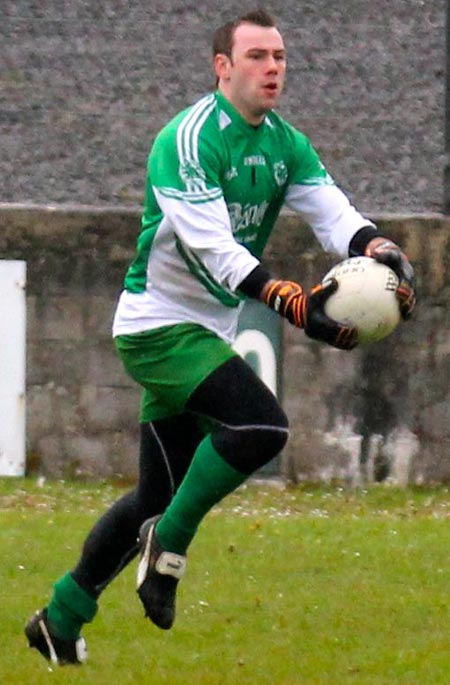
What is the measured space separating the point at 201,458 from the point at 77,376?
6.20m

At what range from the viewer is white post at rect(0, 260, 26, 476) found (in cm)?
1266

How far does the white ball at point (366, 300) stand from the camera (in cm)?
642

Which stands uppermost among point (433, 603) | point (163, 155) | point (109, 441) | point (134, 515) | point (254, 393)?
point (163, 155)

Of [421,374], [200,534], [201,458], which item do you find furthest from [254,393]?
[421,374]

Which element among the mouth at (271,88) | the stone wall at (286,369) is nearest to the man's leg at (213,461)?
the mouth at (271,88)

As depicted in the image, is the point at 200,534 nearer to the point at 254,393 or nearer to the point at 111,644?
the point at 111,644

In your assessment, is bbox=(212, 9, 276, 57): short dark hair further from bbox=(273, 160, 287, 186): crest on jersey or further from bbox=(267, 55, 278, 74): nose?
A: bbox=(273, 160, 287, 186): crest on jersey

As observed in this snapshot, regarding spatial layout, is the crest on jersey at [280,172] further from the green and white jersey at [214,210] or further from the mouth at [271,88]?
the mouth at [271,88]

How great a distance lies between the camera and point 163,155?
6.60 metres

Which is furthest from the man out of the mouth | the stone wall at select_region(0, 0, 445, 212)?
the stone wall at select_region(0, 0, 445, 212)

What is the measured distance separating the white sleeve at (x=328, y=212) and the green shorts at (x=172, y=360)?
0.56m

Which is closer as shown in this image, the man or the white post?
the man

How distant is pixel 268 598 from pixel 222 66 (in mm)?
2523

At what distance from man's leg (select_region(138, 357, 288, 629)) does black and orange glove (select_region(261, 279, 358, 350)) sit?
0.34 m
